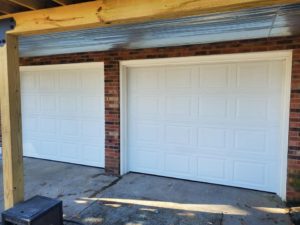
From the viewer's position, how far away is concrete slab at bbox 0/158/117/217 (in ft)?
12.5

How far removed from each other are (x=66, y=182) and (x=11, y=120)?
2.06 meters

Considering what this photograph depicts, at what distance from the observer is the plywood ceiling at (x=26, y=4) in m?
2.45

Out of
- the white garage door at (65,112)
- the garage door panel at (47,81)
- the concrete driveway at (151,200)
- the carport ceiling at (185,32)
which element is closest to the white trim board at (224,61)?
the carport ceiling at (185,32)

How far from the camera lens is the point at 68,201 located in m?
Result: 3.77

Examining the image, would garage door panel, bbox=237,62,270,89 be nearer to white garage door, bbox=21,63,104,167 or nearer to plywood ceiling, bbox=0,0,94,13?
white garage door, bbox=21,63,104,167

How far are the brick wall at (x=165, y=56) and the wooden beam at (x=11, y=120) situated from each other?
84.0 inches

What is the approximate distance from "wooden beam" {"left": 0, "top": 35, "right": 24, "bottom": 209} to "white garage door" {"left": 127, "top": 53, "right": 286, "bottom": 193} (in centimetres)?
238

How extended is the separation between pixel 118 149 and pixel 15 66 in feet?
8.41

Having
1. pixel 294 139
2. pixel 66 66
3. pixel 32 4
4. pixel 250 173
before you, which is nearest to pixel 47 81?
pixel 66 66

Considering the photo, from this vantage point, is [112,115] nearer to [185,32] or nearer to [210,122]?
[210,122]

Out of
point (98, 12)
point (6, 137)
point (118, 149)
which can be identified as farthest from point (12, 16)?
point (118, 149)

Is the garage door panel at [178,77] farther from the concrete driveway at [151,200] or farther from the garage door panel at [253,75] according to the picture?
the concrete driveway at [151,200]

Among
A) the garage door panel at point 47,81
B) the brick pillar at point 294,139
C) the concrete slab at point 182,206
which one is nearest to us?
Result: the concrete slab at point 182,206

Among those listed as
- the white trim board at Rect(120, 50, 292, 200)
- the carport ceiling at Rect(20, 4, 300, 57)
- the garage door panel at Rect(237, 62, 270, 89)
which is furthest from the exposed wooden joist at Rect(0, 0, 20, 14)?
the garage door panel at Rect(237, 62, 270, 89)
